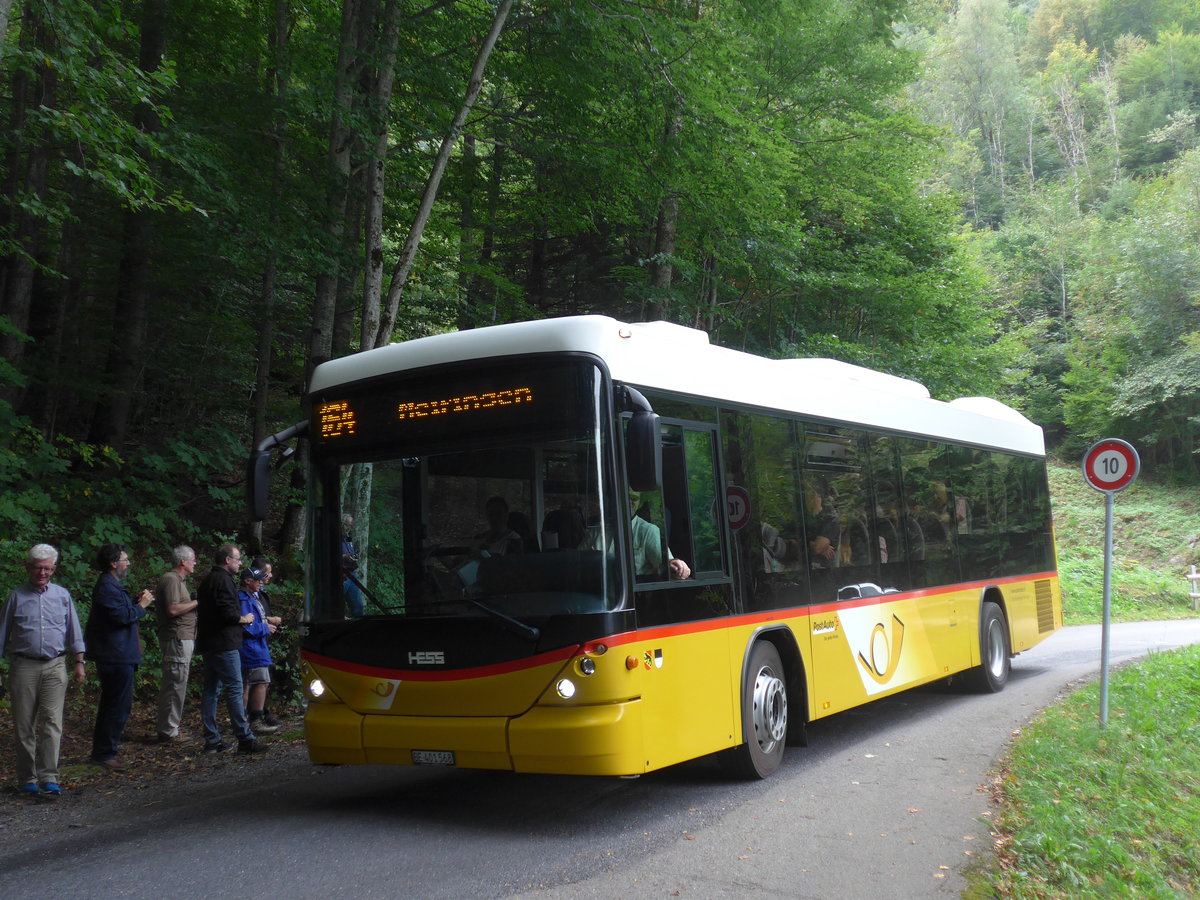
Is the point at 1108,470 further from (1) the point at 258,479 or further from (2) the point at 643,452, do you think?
(1) the point at 258,479

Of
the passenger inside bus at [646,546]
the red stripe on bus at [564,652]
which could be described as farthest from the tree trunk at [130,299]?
the passenger inside bus at [646,546]

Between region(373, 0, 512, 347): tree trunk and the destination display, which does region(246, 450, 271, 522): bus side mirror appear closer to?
the destination display

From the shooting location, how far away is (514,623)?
19.9 feet

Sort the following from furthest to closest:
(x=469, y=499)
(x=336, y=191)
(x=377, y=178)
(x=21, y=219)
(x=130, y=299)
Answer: (x=21, y=219), (x=130, y=299), (x=377, y=178), (x=336, y=191), (x=469, y=499)

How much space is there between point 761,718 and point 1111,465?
4790mm

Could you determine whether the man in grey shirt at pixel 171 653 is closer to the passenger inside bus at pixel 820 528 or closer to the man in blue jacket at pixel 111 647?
the man in blue jacket at pixel 111 647

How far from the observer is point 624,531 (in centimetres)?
617

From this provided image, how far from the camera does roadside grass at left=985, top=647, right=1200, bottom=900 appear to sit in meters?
5.37

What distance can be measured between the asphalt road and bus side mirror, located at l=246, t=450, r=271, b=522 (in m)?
1.99

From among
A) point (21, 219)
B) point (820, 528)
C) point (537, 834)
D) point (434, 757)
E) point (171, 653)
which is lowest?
point (537, 834)

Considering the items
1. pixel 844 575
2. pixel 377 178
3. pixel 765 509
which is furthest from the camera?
pixel 377 178

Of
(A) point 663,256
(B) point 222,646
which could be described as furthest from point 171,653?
(A) point 663,256

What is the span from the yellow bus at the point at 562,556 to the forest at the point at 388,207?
4.71 meters

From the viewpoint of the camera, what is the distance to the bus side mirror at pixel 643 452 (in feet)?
19.4
